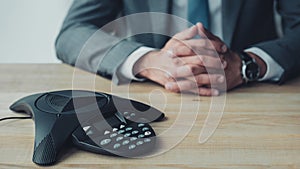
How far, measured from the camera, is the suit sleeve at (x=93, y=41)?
125cm

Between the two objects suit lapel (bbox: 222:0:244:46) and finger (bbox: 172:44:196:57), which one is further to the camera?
suit lapel (bbox: 222:0:244:46)

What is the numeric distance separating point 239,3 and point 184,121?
0.61m

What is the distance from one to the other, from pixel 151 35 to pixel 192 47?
1.00 feet

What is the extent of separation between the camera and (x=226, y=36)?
151 cm

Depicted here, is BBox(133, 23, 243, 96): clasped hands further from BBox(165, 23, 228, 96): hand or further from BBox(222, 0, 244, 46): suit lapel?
BBox(222, 0, 244, 46): suit lapel

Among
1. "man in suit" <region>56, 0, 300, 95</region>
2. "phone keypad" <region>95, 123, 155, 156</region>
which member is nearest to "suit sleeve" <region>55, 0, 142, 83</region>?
"man in suit" <region>56, 0, 300, 95</region>

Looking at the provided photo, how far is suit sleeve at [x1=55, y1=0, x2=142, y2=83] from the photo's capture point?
1.25m

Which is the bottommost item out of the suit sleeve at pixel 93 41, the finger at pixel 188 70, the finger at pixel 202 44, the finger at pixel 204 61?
the suit sleeve at pixel 93 41

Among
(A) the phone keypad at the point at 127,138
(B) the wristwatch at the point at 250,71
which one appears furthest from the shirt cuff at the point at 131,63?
(A) the phone keypad at the point at 127,138

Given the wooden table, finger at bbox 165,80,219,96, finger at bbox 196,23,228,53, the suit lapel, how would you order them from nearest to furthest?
the wooden table
finger at bbox 165,80,219,96
finger at bbox 196,23,228,53
the suit lapel

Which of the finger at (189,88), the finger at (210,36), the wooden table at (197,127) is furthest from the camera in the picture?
the finger at (210,36)

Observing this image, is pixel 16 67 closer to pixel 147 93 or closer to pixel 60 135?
pixel 147 93

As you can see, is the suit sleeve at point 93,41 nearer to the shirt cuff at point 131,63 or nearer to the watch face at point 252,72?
the shirt cuff at point 131,63

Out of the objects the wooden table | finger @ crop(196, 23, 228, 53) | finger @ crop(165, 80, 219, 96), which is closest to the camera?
the wooden table
